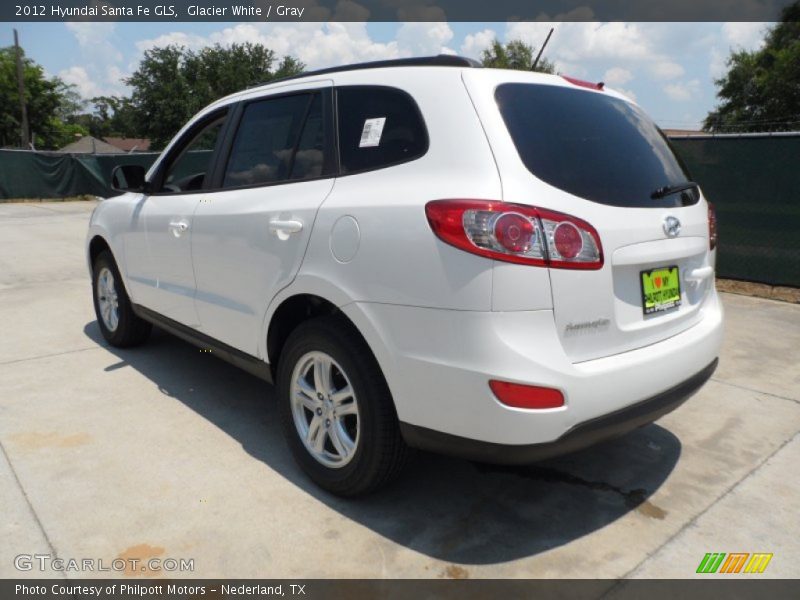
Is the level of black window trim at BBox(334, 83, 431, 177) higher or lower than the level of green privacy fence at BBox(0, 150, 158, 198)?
higher

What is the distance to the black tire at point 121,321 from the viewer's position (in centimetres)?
477

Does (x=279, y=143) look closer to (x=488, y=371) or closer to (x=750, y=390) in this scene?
(x=488, y=371)

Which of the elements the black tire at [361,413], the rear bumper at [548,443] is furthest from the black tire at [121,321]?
the rear bumper at [548,443]

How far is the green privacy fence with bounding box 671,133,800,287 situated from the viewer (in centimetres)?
695

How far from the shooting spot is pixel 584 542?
2.56 m

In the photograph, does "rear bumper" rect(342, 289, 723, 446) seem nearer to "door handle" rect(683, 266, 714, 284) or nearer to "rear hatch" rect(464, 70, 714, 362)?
"rear hatch" rect(464, 70, 714, 362)

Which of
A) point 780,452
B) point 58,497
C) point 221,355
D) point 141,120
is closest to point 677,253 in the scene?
point 780,452

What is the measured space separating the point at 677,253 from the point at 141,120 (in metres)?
49.9

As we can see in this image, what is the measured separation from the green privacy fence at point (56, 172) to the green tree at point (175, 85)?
22684mm

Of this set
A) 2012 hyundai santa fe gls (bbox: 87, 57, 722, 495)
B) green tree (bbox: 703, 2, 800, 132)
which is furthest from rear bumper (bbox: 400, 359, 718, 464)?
green tree (bbox: 703, 2, 800, 132)

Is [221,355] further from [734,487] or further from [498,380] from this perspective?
[734,487]

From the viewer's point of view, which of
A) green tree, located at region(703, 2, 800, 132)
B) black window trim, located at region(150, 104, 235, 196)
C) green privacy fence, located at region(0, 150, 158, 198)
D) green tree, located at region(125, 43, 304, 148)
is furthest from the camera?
green tree, located at region(125, 43, 304, 148)

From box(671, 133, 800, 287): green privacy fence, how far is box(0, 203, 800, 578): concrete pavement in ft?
10.6

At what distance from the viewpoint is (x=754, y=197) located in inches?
286
